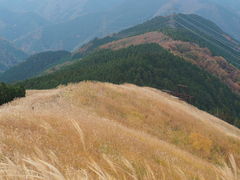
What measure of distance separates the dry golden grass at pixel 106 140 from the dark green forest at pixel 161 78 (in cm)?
10364

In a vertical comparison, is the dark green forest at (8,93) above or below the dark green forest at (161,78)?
above

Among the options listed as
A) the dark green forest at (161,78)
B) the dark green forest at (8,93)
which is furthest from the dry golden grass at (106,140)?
the dark green forest at (161,78)

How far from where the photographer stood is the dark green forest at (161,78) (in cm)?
13475

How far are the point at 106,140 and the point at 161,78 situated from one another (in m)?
144

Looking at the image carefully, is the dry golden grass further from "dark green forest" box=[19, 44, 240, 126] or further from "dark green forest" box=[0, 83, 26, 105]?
"dark green forest" box=[19, 44, 240, 126]

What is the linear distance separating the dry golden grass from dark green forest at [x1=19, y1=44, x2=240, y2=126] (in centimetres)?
10364

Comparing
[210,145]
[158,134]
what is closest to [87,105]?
[158,134]

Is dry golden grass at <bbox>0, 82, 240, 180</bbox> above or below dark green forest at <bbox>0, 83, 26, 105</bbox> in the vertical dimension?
above

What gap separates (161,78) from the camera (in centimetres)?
15038

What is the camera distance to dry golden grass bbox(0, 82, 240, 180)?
212 inches

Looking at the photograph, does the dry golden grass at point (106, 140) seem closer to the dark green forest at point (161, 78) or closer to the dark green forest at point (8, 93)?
the dark green forest at point (8, 93)

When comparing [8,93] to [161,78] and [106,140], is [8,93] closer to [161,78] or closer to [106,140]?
[106,140]

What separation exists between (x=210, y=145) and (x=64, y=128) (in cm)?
1488

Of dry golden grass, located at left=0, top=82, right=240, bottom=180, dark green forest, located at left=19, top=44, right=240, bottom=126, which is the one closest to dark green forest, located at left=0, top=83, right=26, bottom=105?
dry golden grass, located at left=0, top=82, right=240, bottom=180
